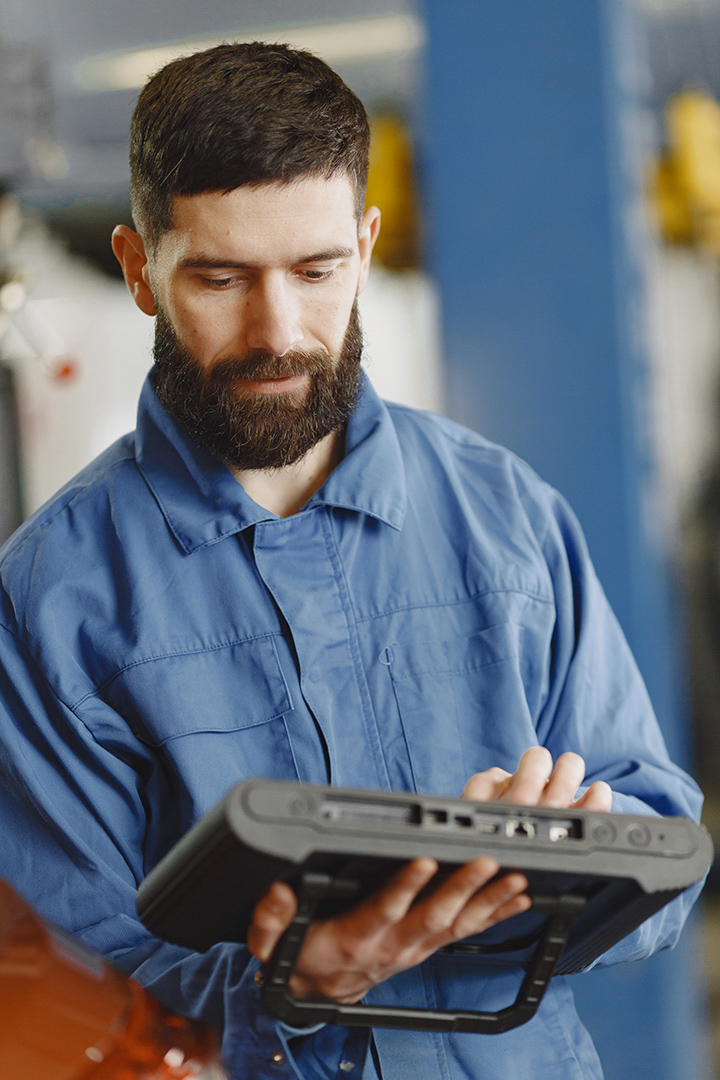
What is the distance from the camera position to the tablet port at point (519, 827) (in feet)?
3.32

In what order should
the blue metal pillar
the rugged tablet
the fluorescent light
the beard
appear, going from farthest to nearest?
the fluorescent light → the blue metal pillar → the beard → the rugged tablet

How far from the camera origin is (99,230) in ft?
17.9

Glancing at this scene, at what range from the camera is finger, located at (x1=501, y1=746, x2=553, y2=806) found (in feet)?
3.80

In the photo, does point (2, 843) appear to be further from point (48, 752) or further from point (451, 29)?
point (451, 29)

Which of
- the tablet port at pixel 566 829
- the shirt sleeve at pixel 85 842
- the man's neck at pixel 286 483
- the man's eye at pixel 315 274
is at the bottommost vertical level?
the shirt sleeve at pixel 85 842

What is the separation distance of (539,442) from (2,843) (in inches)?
62.6

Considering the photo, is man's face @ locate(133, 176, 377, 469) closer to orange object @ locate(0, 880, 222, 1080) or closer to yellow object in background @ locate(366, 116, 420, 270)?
orange object @ locate(0, 880, 222, 1080)

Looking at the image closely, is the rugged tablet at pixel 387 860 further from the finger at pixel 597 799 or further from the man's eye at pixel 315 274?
the man's eye at pixel 315 274

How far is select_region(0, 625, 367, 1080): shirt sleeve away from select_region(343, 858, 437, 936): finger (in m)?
0.27

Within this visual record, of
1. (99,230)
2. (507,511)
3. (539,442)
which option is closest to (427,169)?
(539,442)

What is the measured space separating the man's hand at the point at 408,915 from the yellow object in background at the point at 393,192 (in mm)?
2530

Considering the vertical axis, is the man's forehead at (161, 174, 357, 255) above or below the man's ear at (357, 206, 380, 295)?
above

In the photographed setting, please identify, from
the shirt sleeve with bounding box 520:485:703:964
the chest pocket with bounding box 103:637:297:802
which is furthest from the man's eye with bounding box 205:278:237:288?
the shirt sleeve with bounding box 520:485:703:964

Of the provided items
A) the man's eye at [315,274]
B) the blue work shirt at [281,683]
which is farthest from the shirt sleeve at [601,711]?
the man's eye at [315,274]
